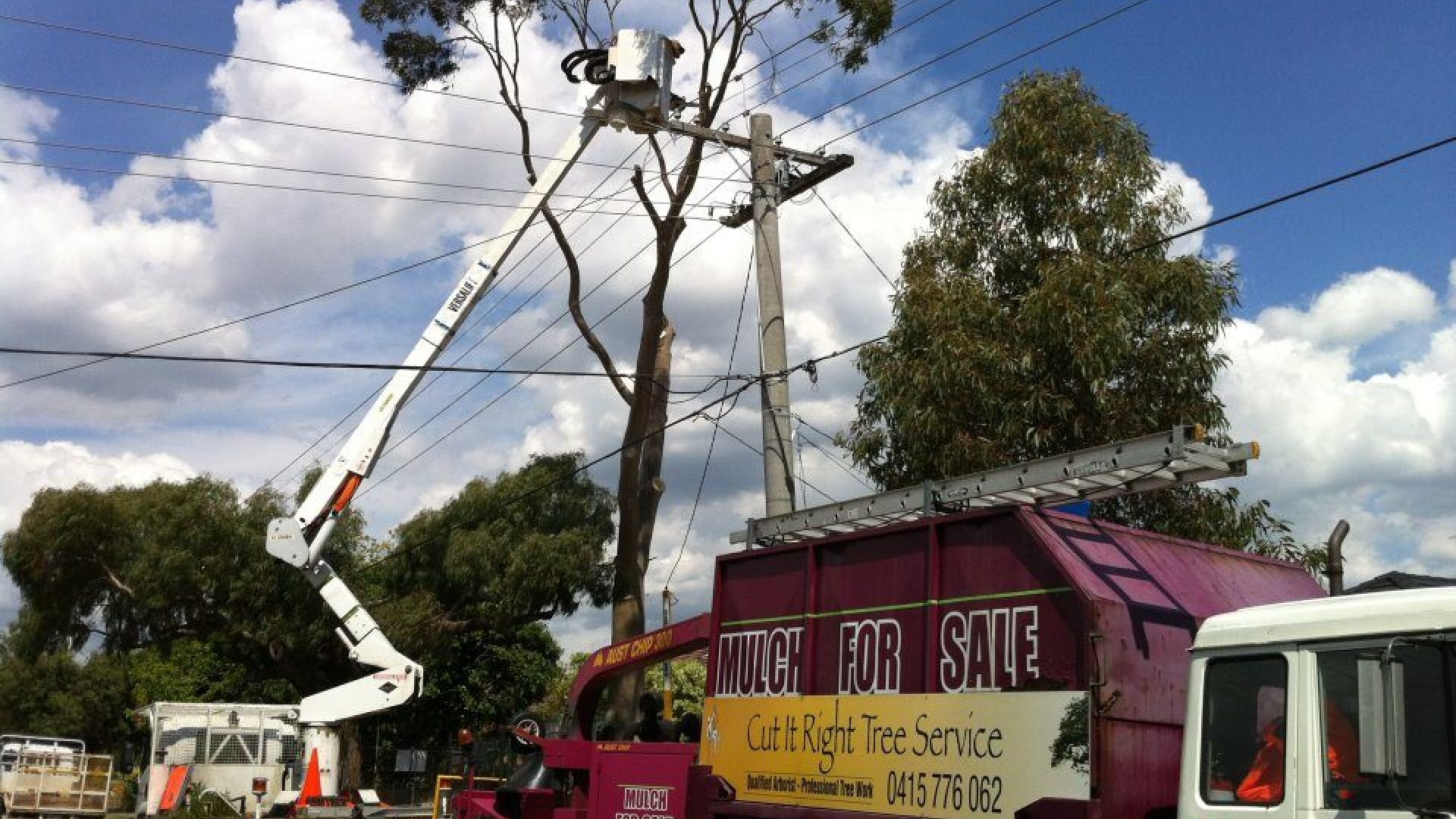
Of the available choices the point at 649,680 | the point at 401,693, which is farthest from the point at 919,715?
the point at 649,680

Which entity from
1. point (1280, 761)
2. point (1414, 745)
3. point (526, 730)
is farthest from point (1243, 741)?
point (526, 730)

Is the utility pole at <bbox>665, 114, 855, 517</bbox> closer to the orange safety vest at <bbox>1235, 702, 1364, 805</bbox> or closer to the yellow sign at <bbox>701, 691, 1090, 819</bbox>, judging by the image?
the yellow sign at <bbox>701, 691, 1090, 819</bbox>

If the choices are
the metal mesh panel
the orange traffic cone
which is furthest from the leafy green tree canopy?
the orange traffic cone

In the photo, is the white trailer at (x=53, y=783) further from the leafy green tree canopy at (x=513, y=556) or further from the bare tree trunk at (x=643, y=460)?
the bare tree trunk at (x=643, y=460)

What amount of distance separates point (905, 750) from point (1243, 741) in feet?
8.74

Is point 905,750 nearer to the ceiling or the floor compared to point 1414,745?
nearer to the floor

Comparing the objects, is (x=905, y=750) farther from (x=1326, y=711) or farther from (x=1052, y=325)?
(x=1052, y=325)

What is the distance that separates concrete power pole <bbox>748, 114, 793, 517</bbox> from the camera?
679 inches

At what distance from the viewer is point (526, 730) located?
13.1 meters

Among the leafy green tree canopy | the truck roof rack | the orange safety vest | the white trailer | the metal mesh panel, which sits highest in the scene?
the leafy green tree canopy

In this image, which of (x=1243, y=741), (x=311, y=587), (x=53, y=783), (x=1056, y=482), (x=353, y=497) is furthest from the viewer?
(x=311, y=587)

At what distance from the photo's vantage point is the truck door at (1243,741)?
237 inches

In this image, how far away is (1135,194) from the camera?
1884 cm

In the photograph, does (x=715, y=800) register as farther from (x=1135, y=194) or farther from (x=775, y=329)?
(x=1135, y=194)
